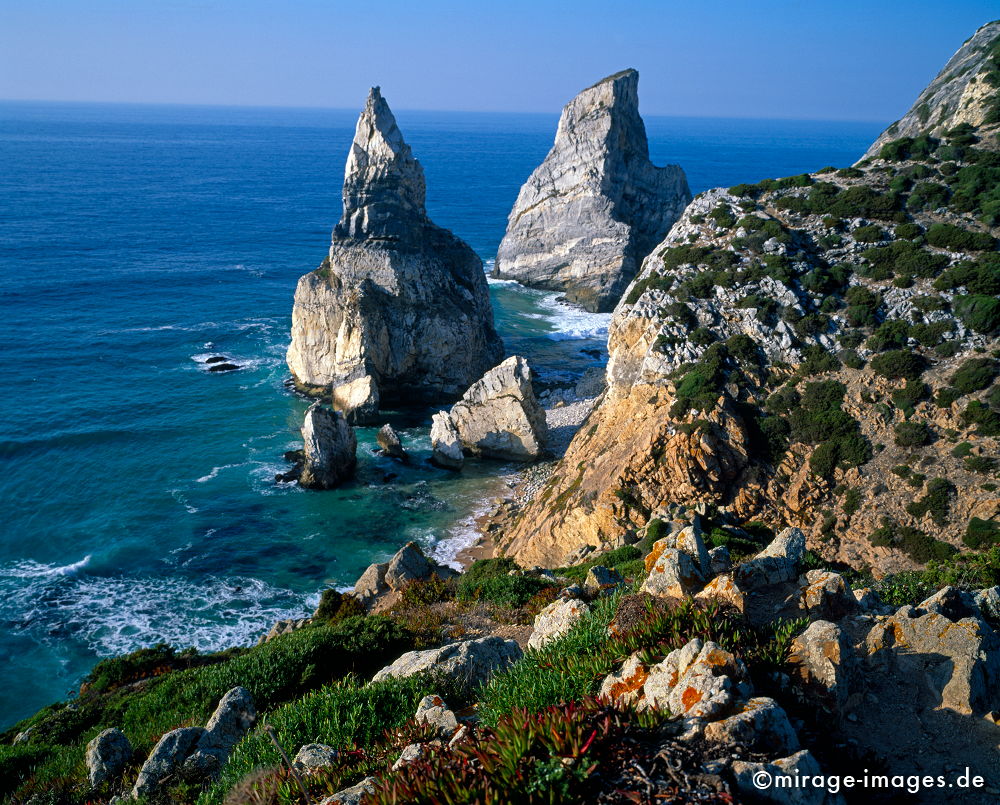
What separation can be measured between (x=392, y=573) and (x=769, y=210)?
1008 inches

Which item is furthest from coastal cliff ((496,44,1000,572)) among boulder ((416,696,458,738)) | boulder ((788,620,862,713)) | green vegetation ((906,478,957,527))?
boulder ((788,620,862,713))

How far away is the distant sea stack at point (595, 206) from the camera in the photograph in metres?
73.9

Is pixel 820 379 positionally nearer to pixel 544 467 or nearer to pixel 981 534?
pixel 981 534

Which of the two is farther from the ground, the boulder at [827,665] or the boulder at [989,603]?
the boulder at [827,665]

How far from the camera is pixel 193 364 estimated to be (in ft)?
171

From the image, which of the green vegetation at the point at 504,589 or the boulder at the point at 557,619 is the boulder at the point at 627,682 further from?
the green vegetation at the point at 504,589

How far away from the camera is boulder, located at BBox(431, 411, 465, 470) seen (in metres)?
40.6

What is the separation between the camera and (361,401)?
45.4 meters

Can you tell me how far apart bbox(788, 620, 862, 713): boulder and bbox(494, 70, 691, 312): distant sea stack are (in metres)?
65.6

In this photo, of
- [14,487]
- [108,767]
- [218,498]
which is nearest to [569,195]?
[218,498]

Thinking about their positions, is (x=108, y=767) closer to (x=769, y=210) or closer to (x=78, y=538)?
(x=78, y=538)

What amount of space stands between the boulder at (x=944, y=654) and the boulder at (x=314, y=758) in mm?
6425

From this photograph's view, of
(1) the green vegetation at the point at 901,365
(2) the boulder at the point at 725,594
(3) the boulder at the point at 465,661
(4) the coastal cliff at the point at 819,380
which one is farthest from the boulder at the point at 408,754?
(1) the green vegetation at the point at 901,365

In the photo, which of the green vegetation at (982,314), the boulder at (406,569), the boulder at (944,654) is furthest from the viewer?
the green vegetation at (982,314)
